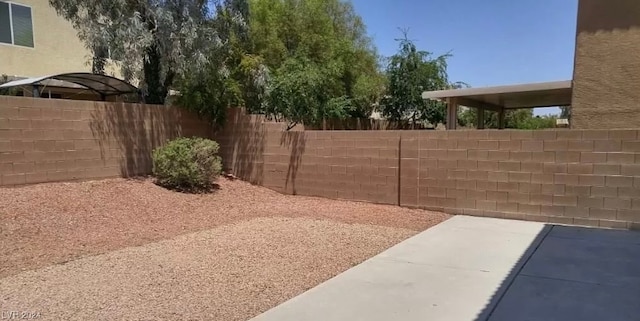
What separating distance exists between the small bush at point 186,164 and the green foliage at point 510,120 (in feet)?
65.3

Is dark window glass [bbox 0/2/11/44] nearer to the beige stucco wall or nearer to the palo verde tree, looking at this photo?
the beige stucco wall

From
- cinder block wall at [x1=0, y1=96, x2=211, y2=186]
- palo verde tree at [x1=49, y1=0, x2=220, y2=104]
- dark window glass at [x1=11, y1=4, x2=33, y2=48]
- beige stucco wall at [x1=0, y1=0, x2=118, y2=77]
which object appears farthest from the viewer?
dark window glass at [x1=11, y1=4, x2=33, y2=48]

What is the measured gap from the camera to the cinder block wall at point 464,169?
334 inches

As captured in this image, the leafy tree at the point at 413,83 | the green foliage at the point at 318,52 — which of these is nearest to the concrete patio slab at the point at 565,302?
the green foliage at the point at 318,52

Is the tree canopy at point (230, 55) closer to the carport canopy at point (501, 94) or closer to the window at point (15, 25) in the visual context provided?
the carport canopy at point (501, 94)

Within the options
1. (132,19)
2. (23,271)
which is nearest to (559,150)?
(23,271)

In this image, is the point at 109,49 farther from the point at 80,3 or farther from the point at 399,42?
the point at 399,42

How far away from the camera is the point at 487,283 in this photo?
5.34 m

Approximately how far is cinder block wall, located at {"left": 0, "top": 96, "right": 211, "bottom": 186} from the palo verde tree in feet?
4.00

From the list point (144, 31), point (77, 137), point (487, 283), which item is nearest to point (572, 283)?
point (487, 283)

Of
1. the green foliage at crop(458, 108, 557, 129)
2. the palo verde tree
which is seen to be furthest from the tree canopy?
the green foliage at crop(458, 108, 557, 129)

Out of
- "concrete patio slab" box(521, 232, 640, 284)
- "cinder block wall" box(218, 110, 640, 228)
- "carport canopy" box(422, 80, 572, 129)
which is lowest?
"concrete patio slab" box(521, 232, 640, 284)

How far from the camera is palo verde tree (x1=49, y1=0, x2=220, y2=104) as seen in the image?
35.6ft

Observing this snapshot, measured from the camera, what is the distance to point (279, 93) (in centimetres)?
1323
